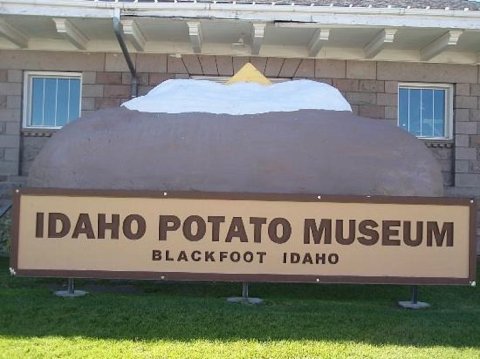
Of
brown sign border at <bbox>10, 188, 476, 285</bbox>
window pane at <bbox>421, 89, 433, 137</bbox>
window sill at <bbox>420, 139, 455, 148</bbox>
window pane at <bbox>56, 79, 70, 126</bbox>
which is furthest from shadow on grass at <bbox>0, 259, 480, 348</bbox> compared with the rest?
window pane at <bbox>421, 89, 433, 137</bbox>

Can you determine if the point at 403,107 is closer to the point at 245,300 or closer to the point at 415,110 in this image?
the point at 415,110

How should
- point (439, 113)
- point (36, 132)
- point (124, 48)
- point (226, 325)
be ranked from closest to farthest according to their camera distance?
point (226, 325)
point (124, 48)
point (36, 132)
point (439, 113)

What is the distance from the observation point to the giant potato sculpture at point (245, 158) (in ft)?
18.0

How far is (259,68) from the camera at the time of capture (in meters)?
8.95

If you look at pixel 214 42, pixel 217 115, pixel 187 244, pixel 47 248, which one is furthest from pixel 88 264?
pixel 214 42

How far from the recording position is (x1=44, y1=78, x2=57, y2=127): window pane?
903 centimetres

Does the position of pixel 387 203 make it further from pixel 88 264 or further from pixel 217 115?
pixel 88 264

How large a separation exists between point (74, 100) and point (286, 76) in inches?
123

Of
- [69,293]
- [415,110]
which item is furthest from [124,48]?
[415,110]

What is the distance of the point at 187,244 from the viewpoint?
5.41 m

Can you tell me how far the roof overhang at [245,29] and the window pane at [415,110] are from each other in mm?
548

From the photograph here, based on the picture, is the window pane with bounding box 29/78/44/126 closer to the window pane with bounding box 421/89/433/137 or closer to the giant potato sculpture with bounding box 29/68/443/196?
the giant potato sculpture with bounding box 29/68/443/196

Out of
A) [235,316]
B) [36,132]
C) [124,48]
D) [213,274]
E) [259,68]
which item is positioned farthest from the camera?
[259,68]

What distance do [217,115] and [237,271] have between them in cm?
149
